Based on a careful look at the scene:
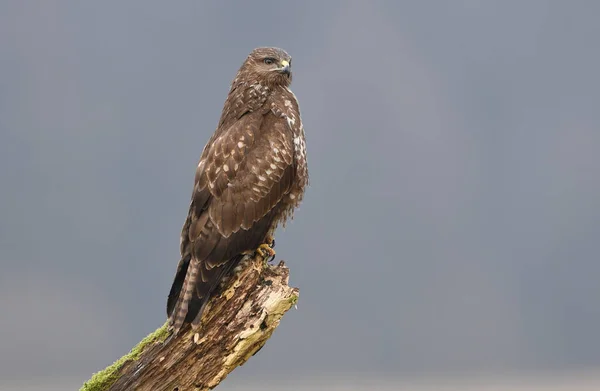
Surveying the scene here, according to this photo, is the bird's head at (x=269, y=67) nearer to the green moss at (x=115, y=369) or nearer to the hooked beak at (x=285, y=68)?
the hooked beak at (x=285, y=68)

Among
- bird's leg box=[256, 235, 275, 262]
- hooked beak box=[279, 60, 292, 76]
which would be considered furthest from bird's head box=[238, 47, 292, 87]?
bird's leg box=[256, 235, 275, 262]

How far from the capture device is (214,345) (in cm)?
758

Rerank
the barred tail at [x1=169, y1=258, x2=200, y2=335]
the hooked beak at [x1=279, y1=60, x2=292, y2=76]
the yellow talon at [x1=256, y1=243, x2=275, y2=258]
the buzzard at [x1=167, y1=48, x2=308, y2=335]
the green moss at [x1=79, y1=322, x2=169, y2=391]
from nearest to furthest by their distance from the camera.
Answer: the barred tail at [x1=169, y1=258, x2=200, y2=335] < the buzzard at [x1=167, y1=48, x2=308, y2=335] < the green moss at [x1=79, y1=322, x2=169, y2=391] < the yellow talon at [x1=256, y1=243, x2=275, y2=258] < the hooked beak at [x1=279, y1=60, x2=292, y2=76]

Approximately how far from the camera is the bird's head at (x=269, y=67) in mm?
9062

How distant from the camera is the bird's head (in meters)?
9.06

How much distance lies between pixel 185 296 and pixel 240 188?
143 centimetres

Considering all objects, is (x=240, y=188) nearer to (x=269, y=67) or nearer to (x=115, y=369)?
(x=269, y=67)

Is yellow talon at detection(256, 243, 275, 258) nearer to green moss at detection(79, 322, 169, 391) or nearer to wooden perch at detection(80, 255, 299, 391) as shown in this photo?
wooden perch at detection(80, 255, 299, 391)

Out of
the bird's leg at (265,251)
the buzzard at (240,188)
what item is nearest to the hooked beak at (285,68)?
the buzzard at (240,188)

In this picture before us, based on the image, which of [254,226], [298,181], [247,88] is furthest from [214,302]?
[247,88]

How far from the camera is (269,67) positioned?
912 cm

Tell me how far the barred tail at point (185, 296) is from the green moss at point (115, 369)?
16.2 inches

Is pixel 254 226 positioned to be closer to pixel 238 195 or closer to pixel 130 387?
pixel 238 195

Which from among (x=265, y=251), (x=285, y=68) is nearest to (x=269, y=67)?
(x=285, y=68)
